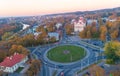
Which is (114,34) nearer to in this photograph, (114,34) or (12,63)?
(114,34)

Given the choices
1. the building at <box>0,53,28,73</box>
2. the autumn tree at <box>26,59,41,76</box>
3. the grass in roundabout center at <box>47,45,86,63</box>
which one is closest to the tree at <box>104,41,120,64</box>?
the grass in roundabout center at <box>47,45,86,63</box>

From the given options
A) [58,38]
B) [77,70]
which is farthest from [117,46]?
[58,38]

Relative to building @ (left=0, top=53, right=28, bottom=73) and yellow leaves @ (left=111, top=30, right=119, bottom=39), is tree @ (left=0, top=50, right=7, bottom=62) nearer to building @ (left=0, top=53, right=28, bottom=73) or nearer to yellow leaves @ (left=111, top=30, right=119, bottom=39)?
building @ (left=0, top=53, right=28, bottom=73)

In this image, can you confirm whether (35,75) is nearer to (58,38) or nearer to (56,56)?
(56,56)

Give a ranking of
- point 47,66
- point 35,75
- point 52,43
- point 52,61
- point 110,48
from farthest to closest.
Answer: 1. point 52,43
2. point 52,61
3. point 47,66
4. point 110,48
5. point 35,75

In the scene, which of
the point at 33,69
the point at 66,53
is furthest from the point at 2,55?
the point at 66,53

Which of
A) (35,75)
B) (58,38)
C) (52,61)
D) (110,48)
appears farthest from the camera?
(58,38)

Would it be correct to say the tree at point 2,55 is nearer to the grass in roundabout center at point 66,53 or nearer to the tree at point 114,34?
the grass in roundabout center at point 66,53
